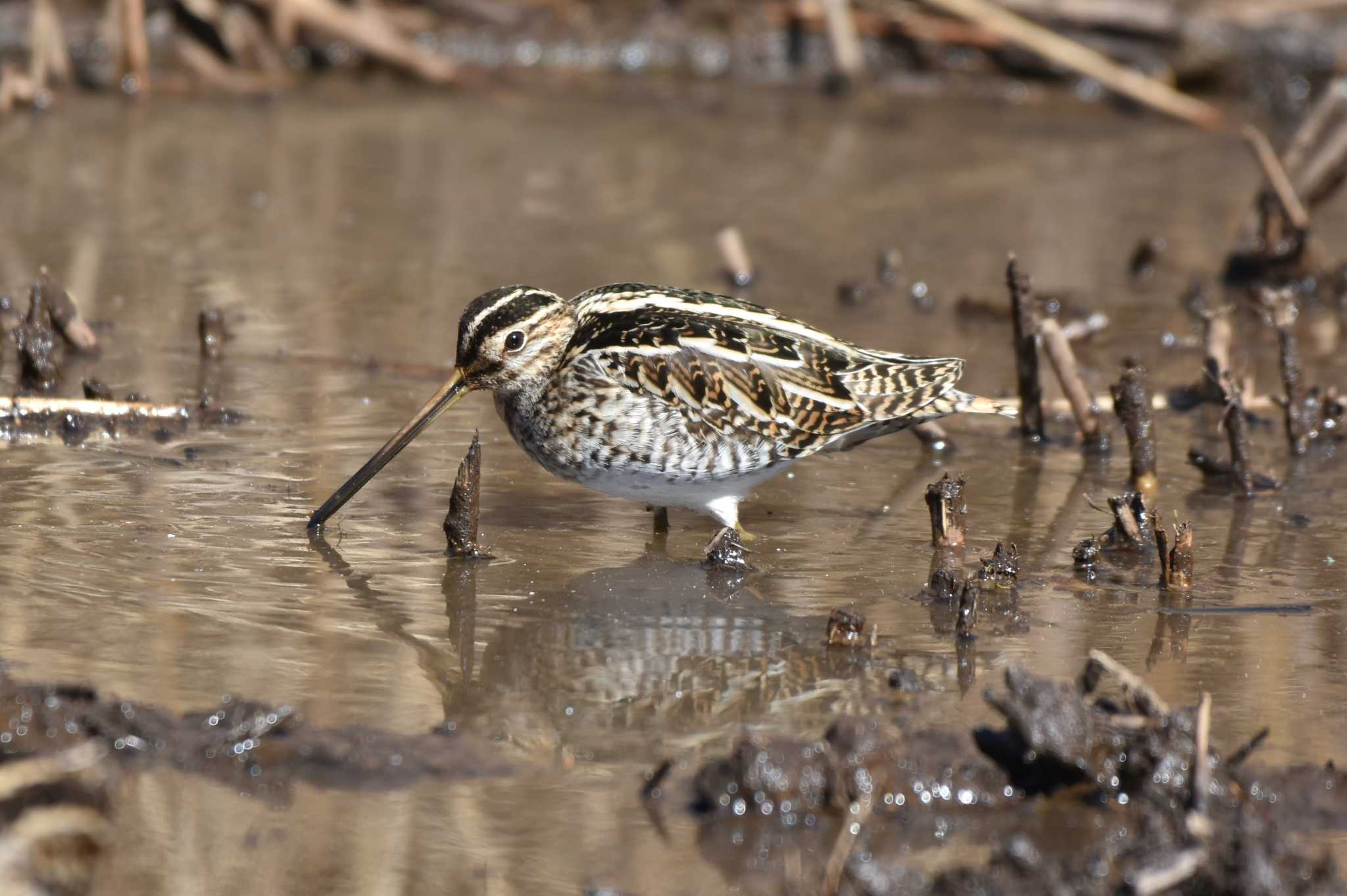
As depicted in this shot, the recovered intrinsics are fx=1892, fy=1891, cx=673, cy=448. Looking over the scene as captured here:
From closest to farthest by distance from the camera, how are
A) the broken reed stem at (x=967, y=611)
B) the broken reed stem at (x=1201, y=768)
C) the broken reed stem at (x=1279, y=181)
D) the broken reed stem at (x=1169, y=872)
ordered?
the broken reed stem at (x=1169, y=872), the broken reed stem at (x=1201, y=768), the broken reed stem at (x=967, y=611), the broken reed stem at (x=1279, y=181)

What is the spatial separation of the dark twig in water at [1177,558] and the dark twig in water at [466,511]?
1.91 m

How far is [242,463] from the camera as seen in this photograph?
20.2 ft

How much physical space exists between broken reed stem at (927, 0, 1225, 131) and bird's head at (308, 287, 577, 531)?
7429 mm

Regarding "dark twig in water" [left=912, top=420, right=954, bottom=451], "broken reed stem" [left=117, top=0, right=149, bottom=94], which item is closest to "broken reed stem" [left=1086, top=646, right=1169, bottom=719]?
"dark twig in water" [left=912, top=420, right=954, bottom=451]

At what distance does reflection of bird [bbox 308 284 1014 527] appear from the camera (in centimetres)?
550

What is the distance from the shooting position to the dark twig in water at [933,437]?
268 inches

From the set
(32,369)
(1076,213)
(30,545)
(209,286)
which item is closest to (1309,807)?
(30,545)

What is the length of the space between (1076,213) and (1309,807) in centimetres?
711

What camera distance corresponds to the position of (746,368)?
5660 millimetres

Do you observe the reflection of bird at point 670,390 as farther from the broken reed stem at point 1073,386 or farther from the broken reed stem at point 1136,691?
the broken reed stem at point 1136,691

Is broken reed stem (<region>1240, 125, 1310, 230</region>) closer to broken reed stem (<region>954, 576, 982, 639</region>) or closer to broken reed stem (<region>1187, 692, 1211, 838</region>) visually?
broken reed stem (<region>954, 576, 982, 639</region>)

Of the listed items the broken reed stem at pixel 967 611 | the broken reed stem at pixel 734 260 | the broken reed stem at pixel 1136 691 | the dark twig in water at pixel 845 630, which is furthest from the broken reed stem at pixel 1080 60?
the broken reed stem at pixel 1136 691

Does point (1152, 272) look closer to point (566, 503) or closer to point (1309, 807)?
point (566, 503)

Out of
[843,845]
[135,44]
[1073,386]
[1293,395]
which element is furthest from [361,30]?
[843,845]
